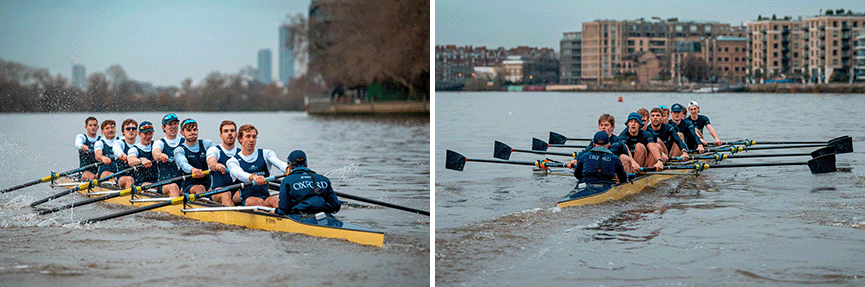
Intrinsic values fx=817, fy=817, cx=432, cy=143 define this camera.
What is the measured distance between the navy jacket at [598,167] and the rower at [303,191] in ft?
9.37

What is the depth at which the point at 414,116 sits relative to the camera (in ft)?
157

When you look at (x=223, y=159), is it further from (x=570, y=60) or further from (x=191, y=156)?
(x=570, y=60)

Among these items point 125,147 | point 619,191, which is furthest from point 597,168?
point 125,147

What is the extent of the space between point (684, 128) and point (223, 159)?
23.6 ft

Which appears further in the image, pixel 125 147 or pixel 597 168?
pixel 125 147

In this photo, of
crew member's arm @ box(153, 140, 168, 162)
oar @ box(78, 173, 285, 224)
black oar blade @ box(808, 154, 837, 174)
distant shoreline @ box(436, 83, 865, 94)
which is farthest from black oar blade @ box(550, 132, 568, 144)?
distant shoreline @ box(436, 83, 865, 94)

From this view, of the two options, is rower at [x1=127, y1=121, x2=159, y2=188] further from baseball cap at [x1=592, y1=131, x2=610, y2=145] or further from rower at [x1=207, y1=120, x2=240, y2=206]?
baseball cap at [x1=592, y1=131, x2=610, y2=145]

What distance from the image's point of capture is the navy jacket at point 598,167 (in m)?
8.30

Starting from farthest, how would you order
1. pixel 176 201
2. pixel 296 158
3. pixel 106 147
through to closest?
pixel 106 147
pixel 176 201
pixel 296 158

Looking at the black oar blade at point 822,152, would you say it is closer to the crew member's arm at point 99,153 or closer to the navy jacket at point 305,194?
the navy jacket at point 305,194

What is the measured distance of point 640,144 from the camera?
396 inches

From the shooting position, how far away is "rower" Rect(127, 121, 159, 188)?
9.17 m

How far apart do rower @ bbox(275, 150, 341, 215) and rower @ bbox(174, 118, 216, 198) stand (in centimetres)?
175

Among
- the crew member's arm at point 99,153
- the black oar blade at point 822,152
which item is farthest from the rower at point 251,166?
the black oar blade at point 822,152
